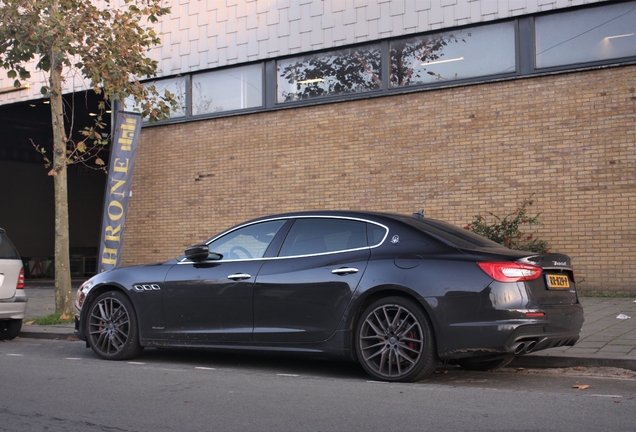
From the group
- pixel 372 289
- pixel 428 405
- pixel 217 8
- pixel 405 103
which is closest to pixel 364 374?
pixel 372 289

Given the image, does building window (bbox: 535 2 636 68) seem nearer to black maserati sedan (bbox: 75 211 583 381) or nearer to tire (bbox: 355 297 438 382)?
black maserati sedan (bbox: 75 211 583 381)

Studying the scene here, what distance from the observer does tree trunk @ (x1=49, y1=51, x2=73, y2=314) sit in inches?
478

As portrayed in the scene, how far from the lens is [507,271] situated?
598cm

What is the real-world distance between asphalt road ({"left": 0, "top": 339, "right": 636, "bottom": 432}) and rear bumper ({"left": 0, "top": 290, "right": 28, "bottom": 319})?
221 centimetres

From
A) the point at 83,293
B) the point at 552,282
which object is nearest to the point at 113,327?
the point at 83,293

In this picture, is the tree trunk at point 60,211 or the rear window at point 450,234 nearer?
the rear window at point 450,234

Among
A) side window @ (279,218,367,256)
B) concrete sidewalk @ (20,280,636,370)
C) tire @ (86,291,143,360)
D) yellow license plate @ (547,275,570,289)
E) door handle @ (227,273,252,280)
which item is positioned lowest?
concrete sidewalk @ (20,280,636,370)

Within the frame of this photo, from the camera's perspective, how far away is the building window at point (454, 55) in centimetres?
1345

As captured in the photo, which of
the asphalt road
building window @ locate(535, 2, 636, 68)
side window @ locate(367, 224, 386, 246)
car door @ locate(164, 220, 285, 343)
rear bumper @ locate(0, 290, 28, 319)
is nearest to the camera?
the asphalt road

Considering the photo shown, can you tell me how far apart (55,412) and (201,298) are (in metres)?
2.25

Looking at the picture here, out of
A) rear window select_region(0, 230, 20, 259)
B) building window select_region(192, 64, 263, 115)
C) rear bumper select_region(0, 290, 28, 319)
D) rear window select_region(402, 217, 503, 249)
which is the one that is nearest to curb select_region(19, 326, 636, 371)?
rear window select_region(402, 217, 503, 249)

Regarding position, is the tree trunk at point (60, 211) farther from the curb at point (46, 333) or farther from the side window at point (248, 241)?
the side window at point (248, 241)

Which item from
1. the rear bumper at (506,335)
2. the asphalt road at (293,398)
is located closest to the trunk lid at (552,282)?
the rear bumper at (506,335)

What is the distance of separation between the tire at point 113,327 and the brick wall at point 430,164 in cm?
756
